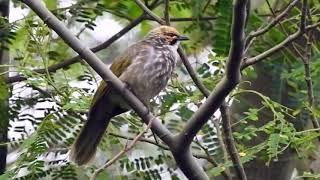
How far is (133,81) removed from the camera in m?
3.54

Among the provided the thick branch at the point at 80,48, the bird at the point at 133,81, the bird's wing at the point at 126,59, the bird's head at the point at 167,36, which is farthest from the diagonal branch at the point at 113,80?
the bird's head at the point at 167,36

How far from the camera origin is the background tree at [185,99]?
3240mm

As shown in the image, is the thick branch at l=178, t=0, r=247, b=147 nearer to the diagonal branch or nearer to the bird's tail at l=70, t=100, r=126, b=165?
the diagonal branch

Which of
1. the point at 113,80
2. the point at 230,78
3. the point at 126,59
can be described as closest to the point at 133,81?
the point at 126,59

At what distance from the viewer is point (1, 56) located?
14.0 ft

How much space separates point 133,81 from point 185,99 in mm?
→ 246

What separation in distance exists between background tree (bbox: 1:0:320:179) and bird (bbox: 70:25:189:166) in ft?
0.24

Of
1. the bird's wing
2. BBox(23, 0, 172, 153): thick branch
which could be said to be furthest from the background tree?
the bird's wing

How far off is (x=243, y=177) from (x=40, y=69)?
125 centimetres

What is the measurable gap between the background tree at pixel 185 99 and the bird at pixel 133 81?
74 mm

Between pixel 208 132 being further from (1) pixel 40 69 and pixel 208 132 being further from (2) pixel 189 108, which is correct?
(1) pixel 40 69

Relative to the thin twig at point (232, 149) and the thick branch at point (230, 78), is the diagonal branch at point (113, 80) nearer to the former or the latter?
the thick branch at point (230, 78)

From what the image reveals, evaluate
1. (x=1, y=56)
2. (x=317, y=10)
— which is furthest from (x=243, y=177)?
(x=1, y=56)

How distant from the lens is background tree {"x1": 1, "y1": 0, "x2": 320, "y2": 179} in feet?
10.6
